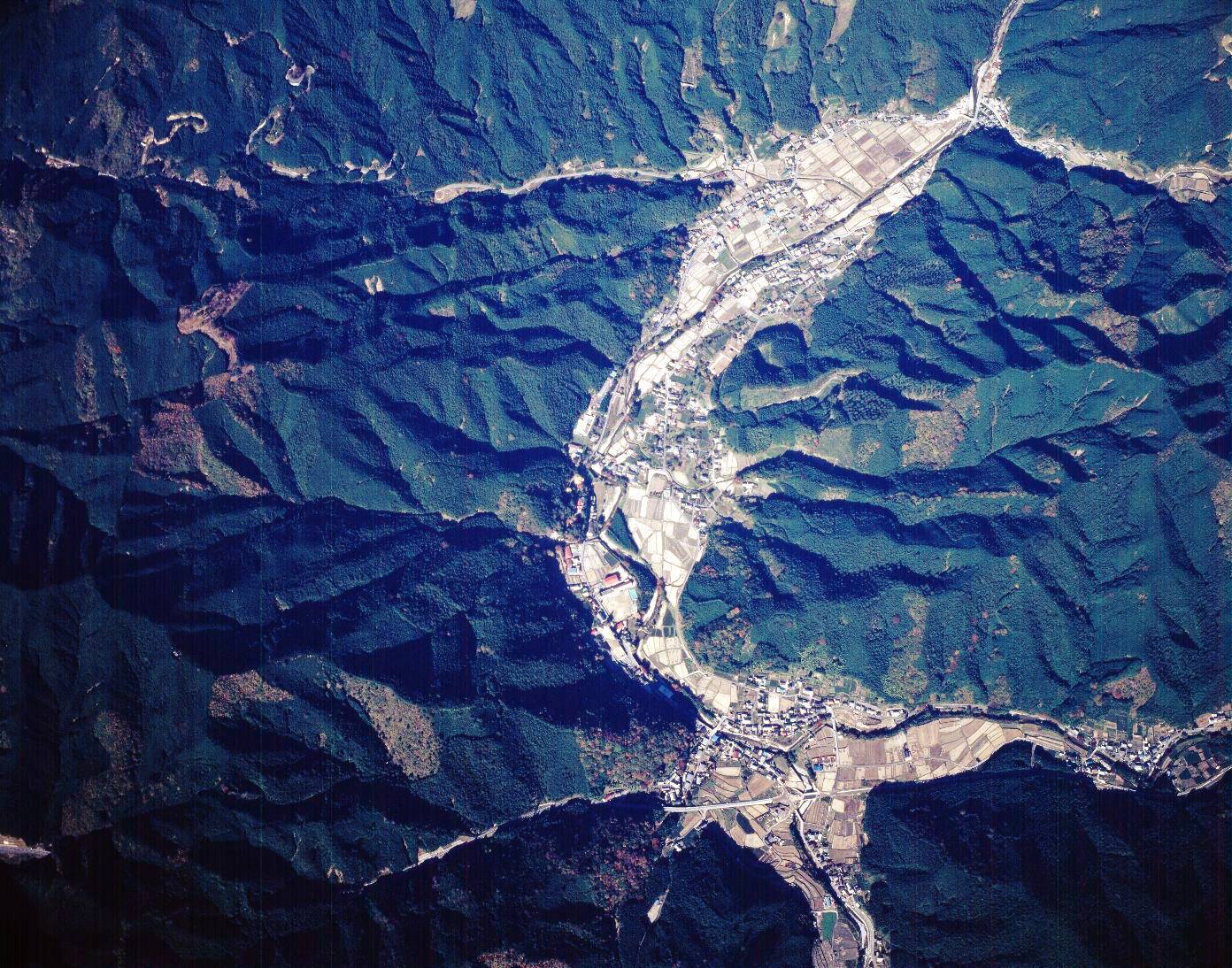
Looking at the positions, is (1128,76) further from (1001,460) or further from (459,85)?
(459,85)

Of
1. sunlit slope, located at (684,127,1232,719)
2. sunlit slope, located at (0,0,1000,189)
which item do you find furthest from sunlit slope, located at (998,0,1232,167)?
sunlit slope, located at (0,0,1000,189)

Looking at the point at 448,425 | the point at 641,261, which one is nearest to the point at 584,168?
the point at 641,261

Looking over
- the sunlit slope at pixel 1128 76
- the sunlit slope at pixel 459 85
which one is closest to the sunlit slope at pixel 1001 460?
the sunlit slope at pixel 1128 76

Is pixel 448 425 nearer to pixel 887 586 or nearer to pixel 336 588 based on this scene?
pixel 336 588

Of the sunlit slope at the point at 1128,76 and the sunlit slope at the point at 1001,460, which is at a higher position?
the sunlit slope at the point at 1128,76

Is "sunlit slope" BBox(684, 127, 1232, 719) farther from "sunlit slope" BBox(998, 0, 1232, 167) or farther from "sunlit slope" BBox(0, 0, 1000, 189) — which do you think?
"sunlit slope" BBox(0, 0, 1000, 189)

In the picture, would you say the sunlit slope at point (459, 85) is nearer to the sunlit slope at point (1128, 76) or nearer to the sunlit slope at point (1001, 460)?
the sunlit slope at point (1128, 76)

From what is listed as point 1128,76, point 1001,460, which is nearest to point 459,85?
point 1001,460

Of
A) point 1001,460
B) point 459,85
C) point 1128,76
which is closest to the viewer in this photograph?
point 1001,460

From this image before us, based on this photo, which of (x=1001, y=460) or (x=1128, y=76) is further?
(x=1128, y=76)
